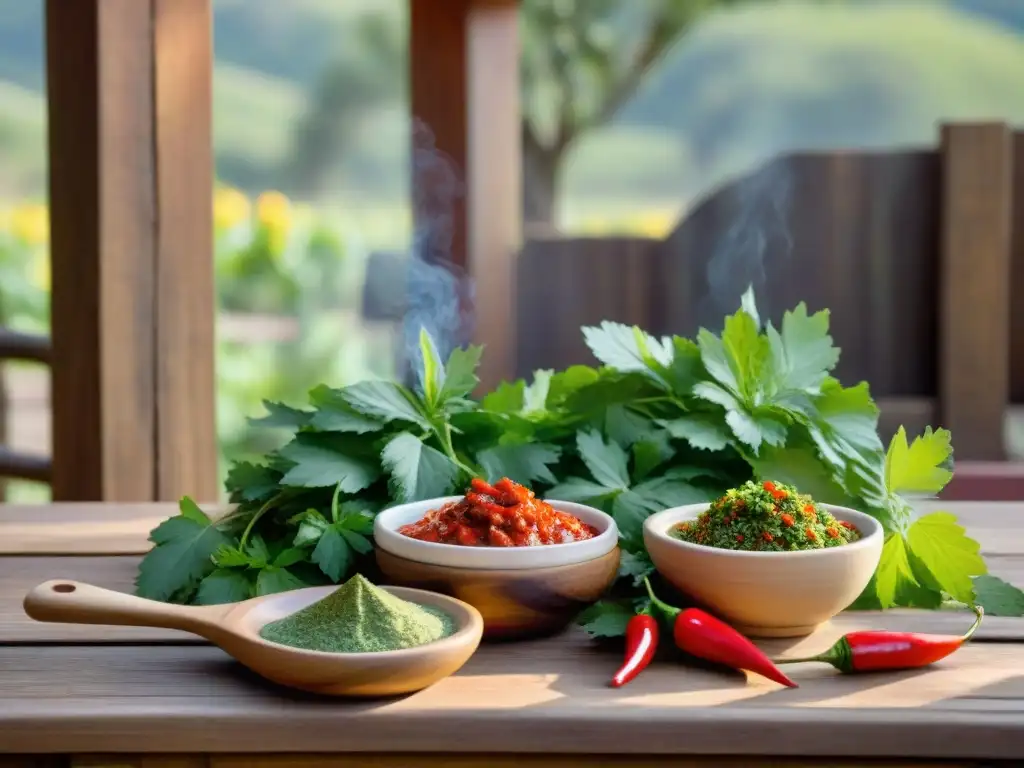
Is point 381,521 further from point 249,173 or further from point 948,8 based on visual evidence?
point 948,8

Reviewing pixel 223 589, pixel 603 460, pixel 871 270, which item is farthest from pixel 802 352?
pixel 871 270

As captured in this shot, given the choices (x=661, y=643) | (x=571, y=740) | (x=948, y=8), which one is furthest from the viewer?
(x=948, y=8)

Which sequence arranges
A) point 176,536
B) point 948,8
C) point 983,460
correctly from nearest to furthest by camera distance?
point 176,536
point 983,460
point 948,8

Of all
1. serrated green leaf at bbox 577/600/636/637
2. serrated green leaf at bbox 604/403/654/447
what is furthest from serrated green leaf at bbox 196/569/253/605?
serrated green leaf at bbox 604/403/654/447

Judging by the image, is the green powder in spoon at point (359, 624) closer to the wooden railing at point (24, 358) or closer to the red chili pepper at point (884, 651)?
the red chili pepper at point (884, 651)

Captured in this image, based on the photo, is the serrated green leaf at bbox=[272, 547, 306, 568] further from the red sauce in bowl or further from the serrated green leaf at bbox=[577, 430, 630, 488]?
the serrated green leaf at bbox=[577, 430, 630, 488]

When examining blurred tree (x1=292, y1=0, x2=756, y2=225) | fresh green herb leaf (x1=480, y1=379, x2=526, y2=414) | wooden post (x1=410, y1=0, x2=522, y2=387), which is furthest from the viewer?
blurred tree (x1=292, y1=0, x2=756, y2=225)

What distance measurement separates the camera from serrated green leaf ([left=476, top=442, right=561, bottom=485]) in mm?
1260

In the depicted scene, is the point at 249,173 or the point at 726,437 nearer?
the point at 726,437

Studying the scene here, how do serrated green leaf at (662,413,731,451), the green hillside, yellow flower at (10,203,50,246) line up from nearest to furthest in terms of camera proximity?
serrated green leaf at (662,413,731,451)
yellow flower at (10,203,50,246)
the green hillside

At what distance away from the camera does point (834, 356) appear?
51.1 inches

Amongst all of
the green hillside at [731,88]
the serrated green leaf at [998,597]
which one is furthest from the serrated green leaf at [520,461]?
the green hillside at [731,88]

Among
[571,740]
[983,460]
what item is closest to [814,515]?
A: [571,740]

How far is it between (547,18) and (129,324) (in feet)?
20.2
